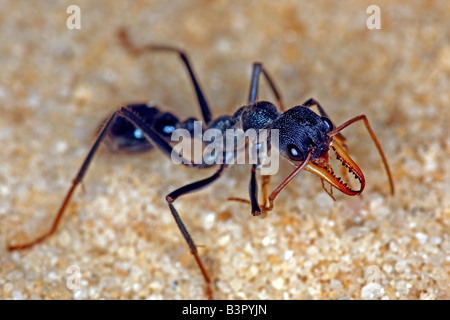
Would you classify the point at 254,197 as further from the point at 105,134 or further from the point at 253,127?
the point at 105,134

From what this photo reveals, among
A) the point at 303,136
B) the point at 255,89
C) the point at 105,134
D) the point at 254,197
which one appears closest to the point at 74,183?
the point at 105,134

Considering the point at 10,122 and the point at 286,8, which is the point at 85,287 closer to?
the point at 10,122

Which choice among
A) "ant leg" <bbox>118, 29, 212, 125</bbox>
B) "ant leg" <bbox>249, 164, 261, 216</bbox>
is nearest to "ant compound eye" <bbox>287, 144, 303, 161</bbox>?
"ant leg" <bbox>249, 164, 261, 216</bbox>

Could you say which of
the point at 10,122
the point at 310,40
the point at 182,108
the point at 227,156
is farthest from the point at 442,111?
the point at 10,122

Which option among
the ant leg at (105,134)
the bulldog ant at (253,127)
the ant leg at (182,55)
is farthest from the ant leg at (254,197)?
the ant leg at (182,55)

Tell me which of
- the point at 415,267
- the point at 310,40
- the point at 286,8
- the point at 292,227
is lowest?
the point at 415,267

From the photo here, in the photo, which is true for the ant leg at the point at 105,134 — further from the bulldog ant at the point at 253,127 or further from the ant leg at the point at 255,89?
the ant leg at the point at 255,89
